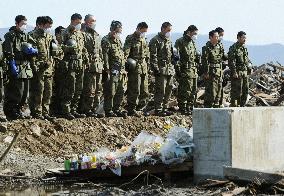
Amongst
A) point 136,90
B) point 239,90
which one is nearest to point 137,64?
point 136,90

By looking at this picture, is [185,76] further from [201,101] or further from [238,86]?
[201,101]

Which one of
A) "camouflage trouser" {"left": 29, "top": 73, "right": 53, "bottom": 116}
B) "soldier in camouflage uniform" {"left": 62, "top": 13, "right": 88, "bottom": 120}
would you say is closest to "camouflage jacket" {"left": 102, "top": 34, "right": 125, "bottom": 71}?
"soldier in camouflage uniform" {"left": 62, "top": 13, "right": 88, "bottom": 120}

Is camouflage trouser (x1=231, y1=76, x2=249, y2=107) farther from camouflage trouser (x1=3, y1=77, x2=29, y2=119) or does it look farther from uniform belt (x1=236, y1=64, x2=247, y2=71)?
camouflage trouser (x1=3, y1=77, x2=29, y2=119)

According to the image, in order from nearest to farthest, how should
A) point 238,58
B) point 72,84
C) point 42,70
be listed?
point 42,70, point 72,84, point 238,58

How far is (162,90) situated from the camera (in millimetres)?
16594

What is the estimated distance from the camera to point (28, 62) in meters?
13.8

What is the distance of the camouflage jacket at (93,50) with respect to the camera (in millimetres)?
14930

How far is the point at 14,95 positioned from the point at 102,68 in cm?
219

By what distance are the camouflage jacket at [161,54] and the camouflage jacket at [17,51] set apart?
352 cm

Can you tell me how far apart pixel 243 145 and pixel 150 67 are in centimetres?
617

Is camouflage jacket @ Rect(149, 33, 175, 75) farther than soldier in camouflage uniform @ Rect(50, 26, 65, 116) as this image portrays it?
Yes

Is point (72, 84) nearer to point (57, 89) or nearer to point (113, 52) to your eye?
point (57, 89)

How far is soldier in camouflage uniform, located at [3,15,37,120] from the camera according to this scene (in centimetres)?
1354

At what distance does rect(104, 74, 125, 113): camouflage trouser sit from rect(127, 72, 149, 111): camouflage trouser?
0.30 metres
